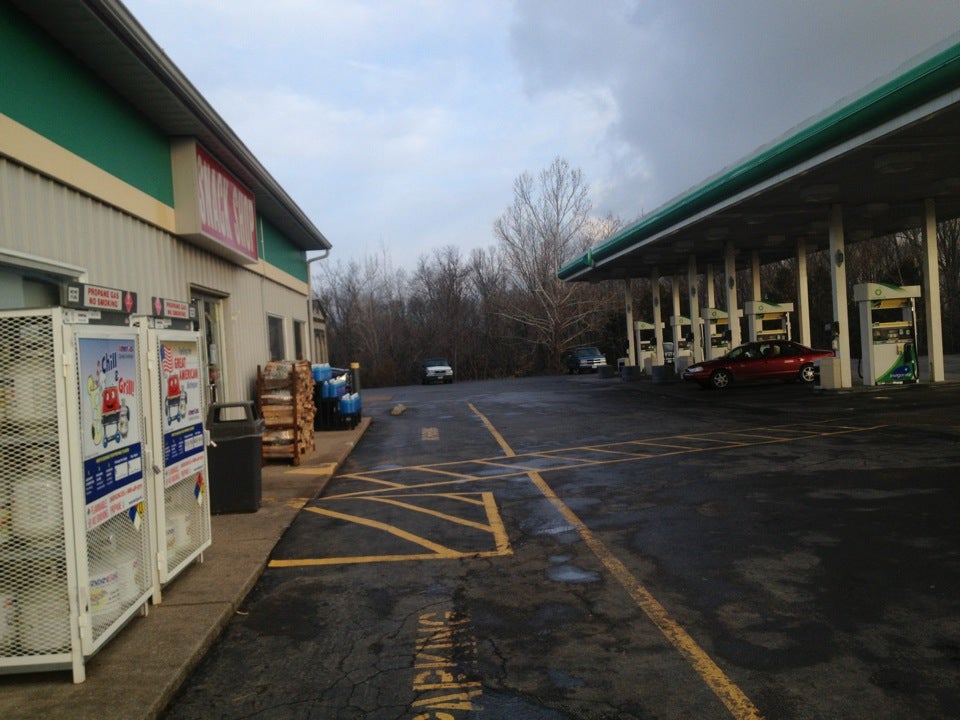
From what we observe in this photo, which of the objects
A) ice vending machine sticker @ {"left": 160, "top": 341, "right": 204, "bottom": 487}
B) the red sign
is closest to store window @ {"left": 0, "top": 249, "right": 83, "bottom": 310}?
ice vending machine sticker @ {"left": 160, "top": 341, "right": 204, "bottom": 487}

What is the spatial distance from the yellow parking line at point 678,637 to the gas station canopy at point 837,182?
1002cm

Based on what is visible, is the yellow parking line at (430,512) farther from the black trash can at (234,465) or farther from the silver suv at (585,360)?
the silver suv at (585,360)

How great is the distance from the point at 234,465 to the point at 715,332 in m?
24.4

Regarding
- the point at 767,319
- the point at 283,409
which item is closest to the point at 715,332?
the point at 767,319

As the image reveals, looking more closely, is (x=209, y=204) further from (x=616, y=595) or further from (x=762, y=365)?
(x=762, y=365)

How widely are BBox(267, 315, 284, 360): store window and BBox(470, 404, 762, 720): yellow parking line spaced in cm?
1105

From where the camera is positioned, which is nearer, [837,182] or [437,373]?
[837,182]

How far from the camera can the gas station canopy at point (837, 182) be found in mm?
13094

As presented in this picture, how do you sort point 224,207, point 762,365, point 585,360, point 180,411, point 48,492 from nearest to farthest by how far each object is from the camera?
point 48,492, point 180,411, point 224,207, point 762,365, point 585,360

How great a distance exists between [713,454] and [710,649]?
760cm

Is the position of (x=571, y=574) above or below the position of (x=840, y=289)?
below

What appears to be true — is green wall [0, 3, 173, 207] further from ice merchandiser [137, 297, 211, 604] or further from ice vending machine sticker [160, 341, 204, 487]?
ice vending machine sticker [160, 341, 204, 487]

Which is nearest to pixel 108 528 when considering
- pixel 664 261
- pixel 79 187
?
pixel 79 187

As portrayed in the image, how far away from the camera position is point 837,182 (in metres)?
18.5
